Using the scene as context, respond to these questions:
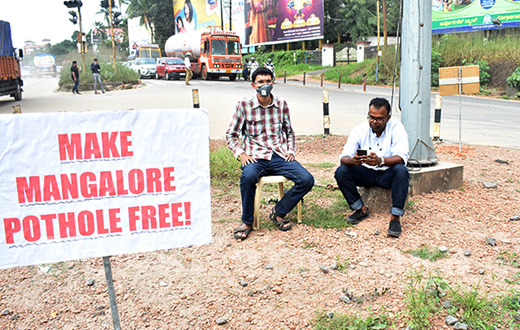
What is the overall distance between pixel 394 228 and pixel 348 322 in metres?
1.42

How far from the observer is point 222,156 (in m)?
6.14

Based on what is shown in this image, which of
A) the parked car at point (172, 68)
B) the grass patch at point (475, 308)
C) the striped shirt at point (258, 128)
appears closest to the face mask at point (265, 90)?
the striped shirt at point (258, 128)

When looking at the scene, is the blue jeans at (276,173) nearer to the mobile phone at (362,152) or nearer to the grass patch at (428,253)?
the mobile phone at (362,152)

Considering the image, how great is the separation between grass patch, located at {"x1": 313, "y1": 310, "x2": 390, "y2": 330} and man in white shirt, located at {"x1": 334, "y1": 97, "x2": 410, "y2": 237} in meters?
1.28

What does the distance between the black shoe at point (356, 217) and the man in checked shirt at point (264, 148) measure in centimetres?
51

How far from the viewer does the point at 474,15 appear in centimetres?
2575

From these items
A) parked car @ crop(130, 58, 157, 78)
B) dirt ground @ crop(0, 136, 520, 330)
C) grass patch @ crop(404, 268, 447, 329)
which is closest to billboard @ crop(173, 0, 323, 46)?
parked car @ crop(130, 58, 157, 78)

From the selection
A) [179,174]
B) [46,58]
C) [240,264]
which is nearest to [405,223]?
[240,264]

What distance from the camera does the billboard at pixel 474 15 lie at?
79.1 feet

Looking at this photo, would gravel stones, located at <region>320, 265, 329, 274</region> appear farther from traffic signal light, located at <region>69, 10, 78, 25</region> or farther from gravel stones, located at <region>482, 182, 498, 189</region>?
traffic signal light, located at <region>69, 10, 78, 25</region>

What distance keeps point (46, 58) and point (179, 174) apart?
94436 millimetres

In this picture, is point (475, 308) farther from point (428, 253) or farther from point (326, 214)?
point (326, 214)

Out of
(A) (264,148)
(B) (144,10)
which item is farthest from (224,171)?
(B) (144,10)

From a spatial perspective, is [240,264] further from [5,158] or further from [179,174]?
[5,158]
